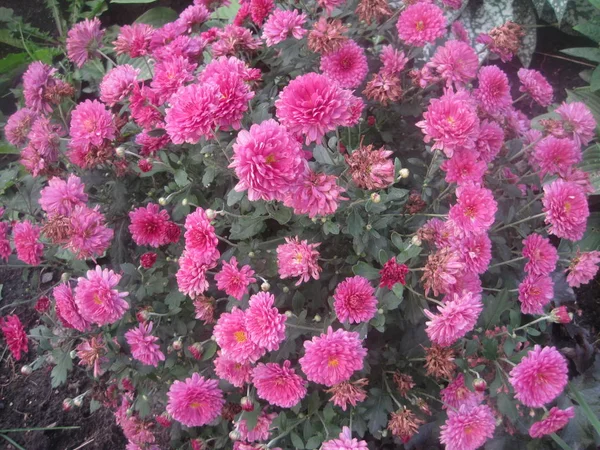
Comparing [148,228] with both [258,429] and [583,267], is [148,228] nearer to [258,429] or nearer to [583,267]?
[258,429]

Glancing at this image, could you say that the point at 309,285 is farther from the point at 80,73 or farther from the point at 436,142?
the point at 80,73

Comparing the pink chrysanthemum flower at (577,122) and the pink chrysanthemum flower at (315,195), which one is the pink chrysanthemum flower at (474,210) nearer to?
the pink chrysanthemum flower at (315,195)

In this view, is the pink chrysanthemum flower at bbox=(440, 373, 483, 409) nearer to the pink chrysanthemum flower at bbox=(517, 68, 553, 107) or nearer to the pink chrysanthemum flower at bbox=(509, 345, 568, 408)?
the pink chrysanthemum flower at bbox=(509, 345, 568, 408)

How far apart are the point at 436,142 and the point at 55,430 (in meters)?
1.79

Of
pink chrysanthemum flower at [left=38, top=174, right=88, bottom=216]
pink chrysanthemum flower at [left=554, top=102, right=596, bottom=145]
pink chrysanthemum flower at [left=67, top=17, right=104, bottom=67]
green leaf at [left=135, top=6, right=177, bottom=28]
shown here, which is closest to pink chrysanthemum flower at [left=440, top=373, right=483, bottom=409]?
pink chrysanthemum flower at [left=554, top=102, right=596, bottom=145]

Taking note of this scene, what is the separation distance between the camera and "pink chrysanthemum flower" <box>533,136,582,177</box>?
1506mm

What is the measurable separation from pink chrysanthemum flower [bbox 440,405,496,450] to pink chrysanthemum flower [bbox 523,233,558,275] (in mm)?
399

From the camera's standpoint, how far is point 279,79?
1700 millimetres

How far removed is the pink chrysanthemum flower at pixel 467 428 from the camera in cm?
129

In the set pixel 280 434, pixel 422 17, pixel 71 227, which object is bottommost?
pixel 280 434

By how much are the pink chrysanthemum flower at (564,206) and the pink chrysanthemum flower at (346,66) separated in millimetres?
589

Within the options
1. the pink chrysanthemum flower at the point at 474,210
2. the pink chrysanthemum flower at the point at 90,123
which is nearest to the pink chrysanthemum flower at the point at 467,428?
the pink chrysanthemum flower at the point at 474,210

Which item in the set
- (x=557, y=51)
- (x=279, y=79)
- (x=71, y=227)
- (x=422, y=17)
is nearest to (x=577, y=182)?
(x=422, y=17)

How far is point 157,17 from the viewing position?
124 inches
